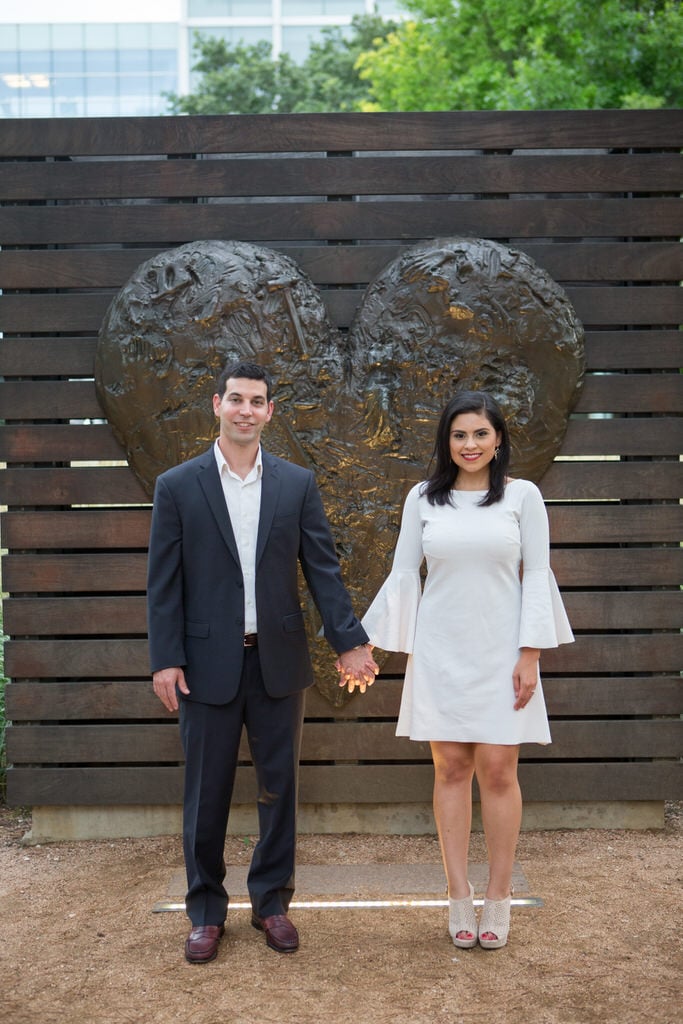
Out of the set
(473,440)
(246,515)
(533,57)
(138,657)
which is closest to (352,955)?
(246,515)

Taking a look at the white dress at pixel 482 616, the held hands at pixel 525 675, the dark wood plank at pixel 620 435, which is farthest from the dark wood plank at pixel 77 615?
the dark wood plank at pixel 620 435

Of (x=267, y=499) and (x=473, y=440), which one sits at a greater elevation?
(x=473, y=440)

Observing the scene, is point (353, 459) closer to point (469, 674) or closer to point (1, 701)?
point (469, 674)

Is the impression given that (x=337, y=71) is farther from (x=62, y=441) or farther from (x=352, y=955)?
(x=352, y=955)

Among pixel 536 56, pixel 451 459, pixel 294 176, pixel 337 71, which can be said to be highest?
pixel 337 71

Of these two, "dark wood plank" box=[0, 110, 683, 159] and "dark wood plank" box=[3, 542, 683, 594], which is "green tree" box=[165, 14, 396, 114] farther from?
"dark wood plank" box=[3, 542, 683, 594]

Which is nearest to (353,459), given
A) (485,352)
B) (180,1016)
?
(485,352)

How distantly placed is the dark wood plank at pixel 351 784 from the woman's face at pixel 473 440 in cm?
185

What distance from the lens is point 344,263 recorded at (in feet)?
14.4

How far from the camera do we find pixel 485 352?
4.25m

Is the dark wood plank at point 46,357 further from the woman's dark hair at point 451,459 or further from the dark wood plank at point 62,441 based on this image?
the woman's dark hair at point 451,459

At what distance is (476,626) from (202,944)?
4.66 feet

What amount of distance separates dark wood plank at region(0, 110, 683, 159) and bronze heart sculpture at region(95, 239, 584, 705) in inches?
20.1

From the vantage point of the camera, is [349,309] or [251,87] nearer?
[349,309]
